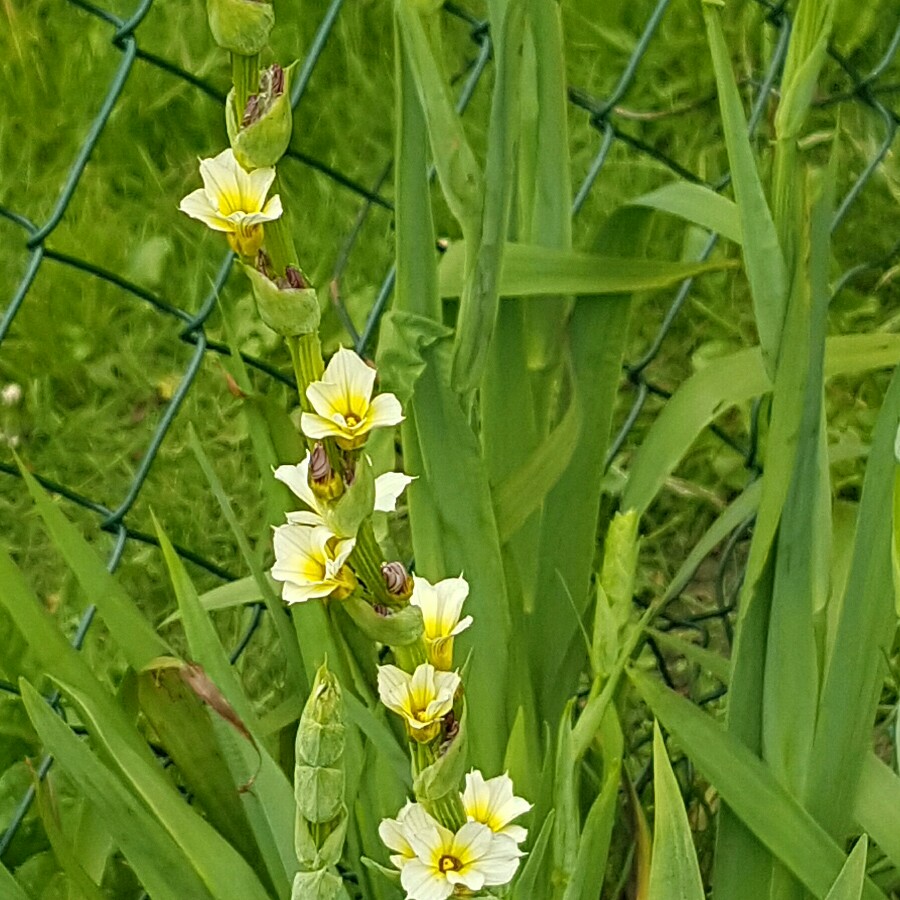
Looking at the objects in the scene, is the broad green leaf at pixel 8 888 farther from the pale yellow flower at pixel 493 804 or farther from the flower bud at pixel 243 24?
the flower bud at pixel 243 24

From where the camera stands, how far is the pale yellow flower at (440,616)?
1.86 feet

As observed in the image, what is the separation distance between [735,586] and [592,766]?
0.69 m

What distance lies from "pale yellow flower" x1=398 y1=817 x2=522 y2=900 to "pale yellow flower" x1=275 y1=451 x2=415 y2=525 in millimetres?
129

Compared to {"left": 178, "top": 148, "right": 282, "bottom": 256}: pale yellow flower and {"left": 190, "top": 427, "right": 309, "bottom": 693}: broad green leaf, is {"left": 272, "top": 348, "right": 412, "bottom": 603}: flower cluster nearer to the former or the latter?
{"left": 178, "top": 148, "right": 282, "bottom": 256}: pale yellow flower

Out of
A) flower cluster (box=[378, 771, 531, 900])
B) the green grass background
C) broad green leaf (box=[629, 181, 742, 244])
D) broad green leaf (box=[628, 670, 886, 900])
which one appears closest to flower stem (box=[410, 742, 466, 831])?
flower cluster (box=[378, 771, 531, 900])

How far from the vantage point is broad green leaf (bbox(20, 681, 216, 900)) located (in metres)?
0.86

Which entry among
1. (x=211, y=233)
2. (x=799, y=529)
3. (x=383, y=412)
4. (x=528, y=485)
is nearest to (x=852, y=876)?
(x=799, y=529)

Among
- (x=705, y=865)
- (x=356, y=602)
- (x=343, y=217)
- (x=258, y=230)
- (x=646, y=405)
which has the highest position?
(x=258, y=230)

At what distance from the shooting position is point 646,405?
1.94 metres

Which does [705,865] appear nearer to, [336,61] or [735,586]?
[735,586]

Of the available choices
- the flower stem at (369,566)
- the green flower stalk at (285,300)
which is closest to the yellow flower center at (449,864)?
the flower stem at (369,566)

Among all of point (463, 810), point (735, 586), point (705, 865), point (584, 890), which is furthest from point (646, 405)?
point (463, 810)

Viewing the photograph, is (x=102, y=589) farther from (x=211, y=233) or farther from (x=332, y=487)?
(x=211, y=233)

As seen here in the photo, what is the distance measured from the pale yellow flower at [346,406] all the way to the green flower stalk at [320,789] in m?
0.09
